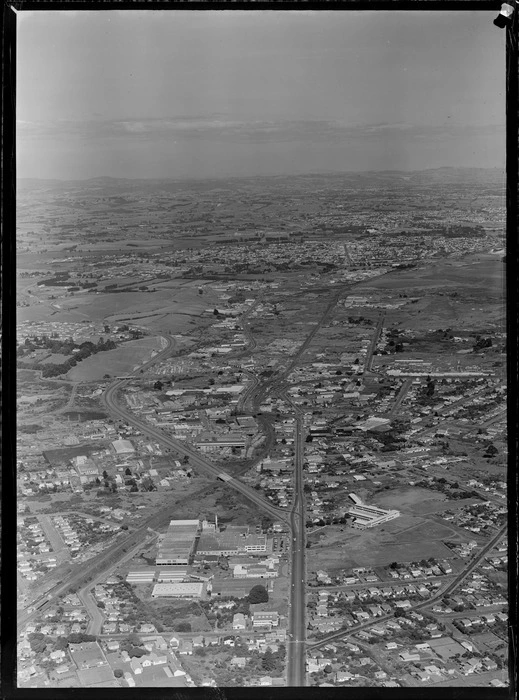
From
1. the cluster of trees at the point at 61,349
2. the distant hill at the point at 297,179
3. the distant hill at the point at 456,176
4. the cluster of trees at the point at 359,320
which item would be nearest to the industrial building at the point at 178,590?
the cluster of trees at the point at 61,349

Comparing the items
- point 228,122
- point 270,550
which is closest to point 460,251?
point 228,122

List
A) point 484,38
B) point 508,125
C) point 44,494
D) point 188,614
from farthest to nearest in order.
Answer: point 44,494
point 188,614
point 484,38
point 508,125

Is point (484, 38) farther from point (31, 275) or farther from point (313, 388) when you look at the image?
point (31, 275)

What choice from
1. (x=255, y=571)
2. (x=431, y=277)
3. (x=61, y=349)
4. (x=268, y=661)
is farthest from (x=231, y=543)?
(x=431, y=277)

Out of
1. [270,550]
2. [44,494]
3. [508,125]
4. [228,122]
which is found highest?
[228,122]

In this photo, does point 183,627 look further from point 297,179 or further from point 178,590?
point 297,179
